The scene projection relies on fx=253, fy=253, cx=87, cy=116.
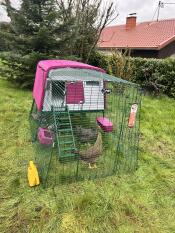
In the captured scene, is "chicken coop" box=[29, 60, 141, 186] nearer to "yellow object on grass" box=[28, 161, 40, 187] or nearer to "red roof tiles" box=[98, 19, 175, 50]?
"yellow object on grass" box=[28, 161, 40, 187]

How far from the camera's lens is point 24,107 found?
241 inches

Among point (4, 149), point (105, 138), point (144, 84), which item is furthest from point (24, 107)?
point (144, 84)

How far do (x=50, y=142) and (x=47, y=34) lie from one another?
4594 millimetres

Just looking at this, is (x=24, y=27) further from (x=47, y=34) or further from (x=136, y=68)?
(x=136, y=68)

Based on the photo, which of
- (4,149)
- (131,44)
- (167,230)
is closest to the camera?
(167,230)

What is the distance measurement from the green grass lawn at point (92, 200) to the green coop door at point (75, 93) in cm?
100

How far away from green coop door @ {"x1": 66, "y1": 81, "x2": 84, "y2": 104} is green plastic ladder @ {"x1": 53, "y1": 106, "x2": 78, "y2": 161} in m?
0.24

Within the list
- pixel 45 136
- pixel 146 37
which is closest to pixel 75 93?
pixel 45 136

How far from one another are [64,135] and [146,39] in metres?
12.3

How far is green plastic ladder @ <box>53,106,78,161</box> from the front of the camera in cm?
334

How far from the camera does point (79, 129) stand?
381cm

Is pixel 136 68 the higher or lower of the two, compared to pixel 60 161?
higher

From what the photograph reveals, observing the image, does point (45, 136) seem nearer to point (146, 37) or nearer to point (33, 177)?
point (33, 177)

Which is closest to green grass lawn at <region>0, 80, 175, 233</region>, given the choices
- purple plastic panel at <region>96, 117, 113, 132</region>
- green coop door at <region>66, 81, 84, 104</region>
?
purple plastic panel at <region>96, 117, 113, 132</region>
